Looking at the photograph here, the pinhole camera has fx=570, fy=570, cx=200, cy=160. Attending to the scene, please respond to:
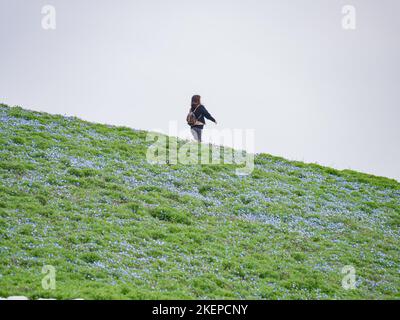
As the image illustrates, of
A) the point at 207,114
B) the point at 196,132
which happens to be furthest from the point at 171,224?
the point at 196,132

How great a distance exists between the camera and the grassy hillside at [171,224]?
20812 mm

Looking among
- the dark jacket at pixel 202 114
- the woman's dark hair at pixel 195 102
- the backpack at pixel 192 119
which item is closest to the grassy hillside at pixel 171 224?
the backpack at pixel 192 119

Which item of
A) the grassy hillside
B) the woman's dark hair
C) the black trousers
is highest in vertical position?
the woman's dark hair

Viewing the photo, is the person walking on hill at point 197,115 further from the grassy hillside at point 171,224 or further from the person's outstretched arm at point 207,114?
the grassy hillside at point 171,224

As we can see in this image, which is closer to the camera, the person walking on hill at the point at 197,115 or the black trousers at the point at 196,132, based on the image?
the person walking on hill at the point at 197,115

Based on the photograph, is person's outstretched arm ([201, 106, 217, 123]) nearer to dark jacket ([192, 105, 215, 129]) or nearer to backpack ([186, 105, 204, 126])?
dark jacket ([192, 105, 215, 129])

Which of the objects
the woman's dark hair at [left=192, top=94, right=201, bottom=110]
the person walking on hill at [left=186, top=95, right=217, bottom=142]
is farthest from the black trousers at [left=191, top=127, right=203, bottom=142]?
the woman's dark hair at [left=192, top=94, right=201, bottom=110]

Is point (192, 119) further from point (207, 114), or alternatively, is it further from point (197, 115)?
point (207, 114)

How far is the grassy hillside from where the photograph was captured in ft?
68.3

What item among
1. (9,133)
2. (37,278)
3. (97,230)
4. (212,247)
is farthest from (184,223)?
(9,133)

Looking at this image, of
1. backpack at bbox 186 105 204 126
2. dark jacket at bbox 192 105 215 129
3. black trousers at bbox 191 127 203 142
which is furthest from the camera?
black trousers at bbox 191 127 203 142

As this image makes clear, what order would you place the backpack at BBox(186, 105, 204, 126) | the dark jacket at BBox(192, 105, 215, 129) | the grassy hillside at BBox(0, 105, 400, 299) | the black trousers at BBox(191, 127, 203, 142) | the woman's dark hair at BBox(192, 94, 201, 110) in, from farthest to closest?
the black trousers at BBox(191, 127, 203, 142) < the woman's dark hair at BBox(192, 94, 201, 110) < the backpack at BBox(186, 105, 204, 126) < the dark jacket at BBox(192, 105, 215, 129) < the grassy hillside at BBox(0, 105, 400, 299)

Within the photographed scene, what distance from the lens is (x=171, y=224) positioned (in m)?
26.3

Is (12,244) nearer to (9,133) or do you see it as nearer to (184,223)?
(184,223)
